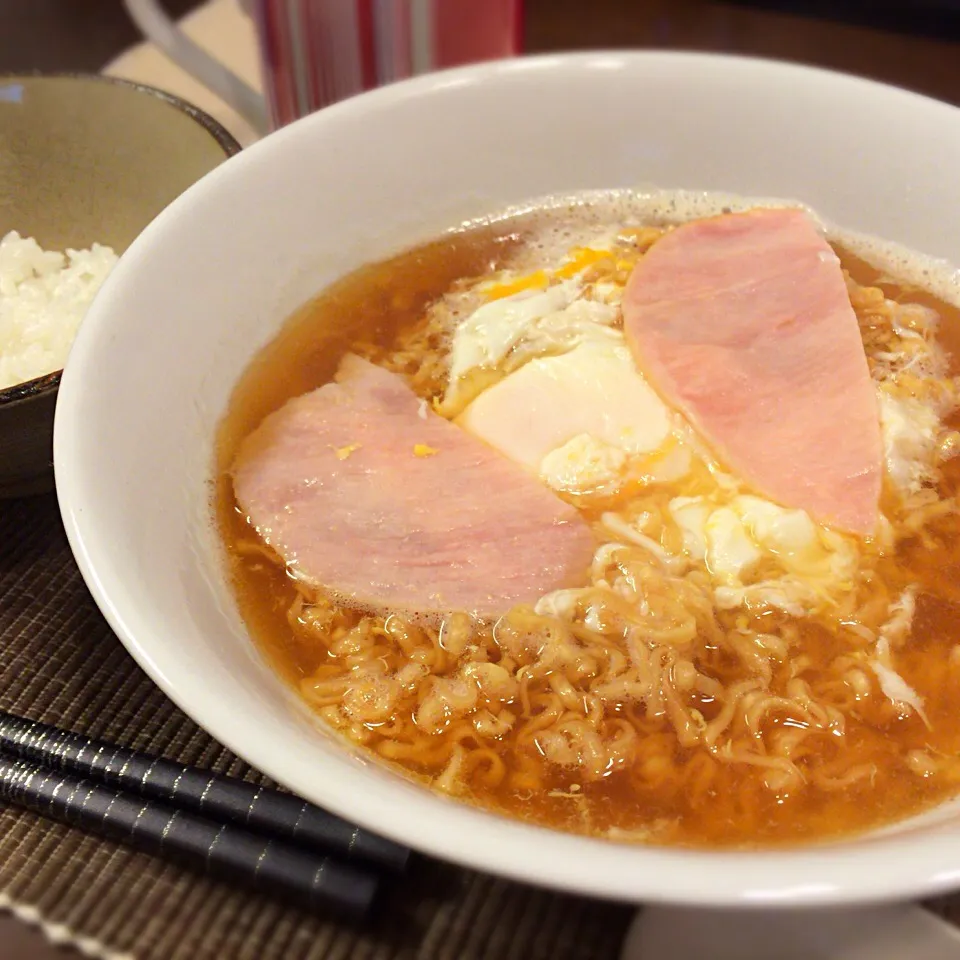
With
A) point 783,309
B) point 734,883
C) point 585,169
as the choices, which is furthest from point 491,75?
point 734,883

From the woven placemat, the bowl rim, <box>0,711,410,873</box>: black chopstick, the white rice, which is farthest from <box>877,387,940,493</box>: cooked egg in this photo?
the white rice

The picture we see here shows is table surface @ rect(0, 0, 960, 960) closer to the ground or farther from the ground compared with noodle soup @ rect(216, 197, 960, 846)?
farther from the ground

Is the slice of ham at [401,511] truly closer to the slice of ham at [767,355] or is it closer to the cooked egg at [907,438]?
the slice of ham at [767,355]

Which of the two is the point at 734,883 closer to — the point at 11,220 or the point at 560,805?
the point at 560,805

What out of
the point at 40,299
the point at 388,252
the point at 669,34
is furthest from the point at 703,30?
the point at 40,299

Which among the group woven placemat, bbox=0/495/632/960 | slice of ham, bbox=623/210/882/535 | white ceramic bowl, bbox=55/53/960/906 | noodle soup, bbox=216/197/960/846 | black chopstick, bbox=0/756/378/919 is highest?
white ceramic bowl, bbox=55/53/960/906

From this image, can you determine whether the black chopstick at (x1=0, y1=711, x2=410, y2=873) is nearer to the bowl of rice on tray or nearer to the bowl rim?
the bowl rim
